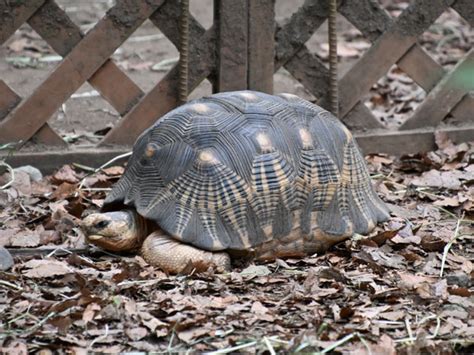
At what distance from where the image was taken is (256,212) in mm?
4387

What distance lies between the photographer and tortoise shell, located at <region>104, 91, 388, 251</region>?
4328mm

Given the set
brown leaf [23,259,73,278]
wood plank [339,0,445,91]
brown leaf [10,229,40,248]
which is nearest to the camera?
brown leaf [23,259,73,278]

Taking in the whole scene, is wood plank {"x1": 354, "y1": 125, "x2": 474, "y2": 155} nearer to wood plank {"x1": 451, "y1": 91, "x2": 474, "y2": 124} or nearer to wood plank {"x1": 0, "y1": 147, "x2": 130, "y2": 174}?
wood plank {"x1": 451, "y1": 91, "x2": 474, "y2": 124}

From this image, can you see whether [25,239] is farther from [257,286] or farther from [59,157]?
[257,286]

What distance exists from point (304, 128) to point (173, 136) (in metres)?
0.60

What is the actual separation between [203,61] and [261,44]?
0.34 m

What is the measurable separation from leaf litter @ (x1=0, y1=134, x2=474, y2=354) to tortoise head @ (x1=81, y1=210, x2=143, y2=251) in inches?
3.1

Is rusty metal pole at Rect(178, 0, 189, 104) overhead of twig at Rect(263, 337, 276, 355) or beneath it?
overhead

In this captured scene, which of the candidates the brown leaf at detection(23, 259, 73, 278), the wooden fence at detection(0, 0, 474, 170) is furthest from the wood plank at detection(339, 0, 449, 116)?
the brown leaf at detection(23, 259, 73, 278)

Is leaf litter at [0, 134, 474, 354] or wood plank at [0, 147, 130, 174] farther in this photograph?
wood plank at [0, 147, 130, 174]

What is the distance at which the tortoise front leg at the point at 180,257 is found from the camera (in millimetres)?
4250

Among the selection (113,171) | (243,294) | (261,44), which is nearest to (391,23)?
(261,44)

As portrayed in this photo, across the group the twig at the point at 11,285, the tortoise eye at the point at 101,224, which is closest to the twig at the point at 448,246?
the tortoise eye at the point at 101,224

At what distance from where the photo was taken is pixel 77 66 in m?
5.48
